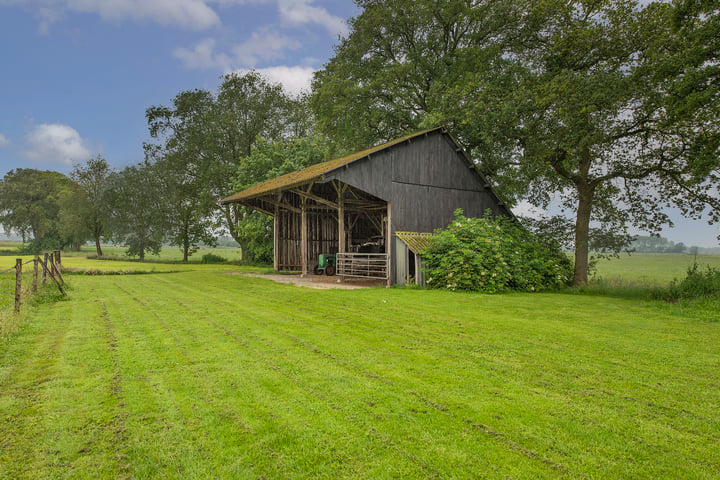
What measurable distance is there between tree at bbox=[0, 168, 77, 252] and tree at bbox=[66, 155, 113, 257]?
9.48 m

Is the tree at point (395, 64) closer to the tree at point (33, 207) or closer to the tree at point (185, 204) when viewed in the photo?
the tree at point (185, 204)

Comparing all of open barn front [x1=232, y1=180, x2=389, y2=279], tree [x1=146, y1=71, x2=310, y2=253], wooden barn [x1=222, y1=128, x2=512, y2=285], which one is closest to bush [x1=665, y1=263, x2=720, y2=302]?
wooden barn [x1=222, y1=128, x2=512, y2=285]

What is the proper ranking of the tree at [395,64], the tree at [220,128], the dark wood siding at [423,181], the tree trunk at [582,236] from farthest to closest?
the tree at [220,128] → the tree at [395,64] → the tree trunk at [582,236] → the dark wood siding at [423,181]

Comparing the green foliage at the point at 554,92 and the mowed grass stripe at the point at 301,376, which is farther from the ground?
the green foliage at the point at 554,92

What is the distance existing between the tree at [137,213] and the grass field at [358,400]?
36782 mm

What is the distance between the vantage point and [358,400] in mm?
3484

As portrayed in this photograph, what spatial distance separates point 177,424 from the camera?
10.0ft

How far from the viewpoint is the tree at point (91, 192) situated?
44750mm

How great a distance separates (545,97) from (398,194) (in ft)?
20.3

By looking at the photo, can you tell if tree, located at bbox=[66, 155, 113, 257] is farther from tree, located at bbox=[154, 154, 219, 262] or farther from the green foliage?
the green foliage

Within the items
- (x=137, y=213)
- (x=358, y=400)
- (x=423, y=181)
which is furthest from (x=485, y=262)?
(x=137, y=213)

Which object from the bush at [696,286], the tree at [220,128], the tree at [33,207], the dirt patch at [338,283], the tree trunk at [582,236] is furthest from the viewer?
the tree at [33,207]

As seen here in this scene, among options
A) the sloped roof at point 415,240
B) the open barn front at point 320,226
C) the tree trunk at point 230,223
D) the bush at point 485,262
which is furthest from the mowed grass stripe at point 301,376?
the tree trunk at point 230,223

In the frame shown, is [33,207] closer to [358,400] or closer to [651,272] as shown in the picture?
[358,400]
